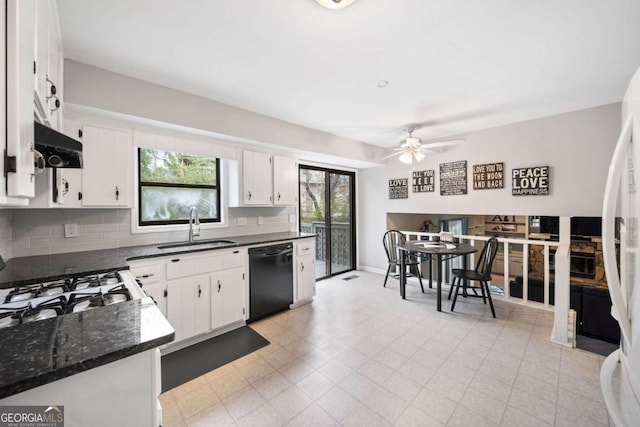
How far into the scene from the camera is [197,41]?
1863 millimetres

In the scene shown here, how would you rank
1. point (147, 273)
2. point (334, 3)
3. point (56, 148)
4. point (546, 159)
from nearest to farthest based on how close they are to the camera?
point (56, 148)
point (334, 3)
point (147, 273)
point (546, 159)

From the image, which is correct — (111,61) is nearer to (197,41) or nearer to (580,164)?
(197,41)

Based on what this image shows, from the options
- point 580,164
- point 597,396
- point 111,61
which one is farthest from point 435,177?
point 111,61

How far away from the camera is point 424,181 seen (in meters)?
4.54

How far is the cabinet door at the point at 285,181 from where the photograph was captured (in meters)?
3.63

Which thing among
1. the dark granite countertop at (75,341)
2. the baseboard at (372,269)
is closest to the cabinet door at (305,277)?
the baseboard at (372,269)

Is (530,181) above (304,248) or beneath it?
above

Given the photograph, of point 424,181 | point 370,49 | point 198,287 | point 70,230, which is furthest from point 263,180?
point 424,181

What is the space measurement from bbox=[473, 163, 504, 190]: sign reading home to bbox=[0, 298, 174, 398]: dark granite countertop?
424 cm

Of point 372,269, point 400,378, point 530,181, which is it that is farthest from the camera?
point 372,269

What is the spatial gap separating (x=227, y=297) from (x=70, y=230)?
4.93ft

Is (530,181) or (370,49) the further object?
(530,181)

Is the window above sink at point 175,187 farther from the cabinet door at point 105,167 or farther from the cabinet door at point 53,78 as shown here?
the cabinet door at point 53,78

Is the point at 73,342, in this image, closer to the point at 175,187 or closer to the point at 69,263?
the point at 69,263
